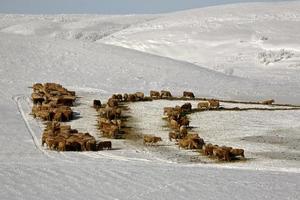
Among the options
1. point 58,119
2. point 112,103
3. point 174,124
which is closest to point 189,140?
point 174,124

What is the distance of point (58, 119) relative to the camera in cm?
2039

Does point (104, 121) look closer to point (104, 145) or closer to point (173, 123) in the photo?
point (173, 123)

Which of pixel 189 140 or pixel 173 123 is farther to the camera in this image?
pixel 173 123

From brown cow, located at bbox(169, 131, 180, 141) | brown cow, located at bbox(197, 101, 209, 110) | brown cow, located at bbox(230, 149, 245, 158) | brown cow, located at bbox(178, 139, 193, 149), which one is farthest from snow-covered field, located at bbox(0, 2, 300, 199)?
brown cow, located at bbox(197, 101, 209, 110)

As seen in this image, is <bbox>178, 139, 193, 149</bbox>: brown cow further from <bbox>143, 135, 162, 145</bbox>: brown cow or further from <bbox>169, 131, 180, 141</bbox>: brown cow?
<bbox>169, 131, 180, 141</bbox>: brown cow

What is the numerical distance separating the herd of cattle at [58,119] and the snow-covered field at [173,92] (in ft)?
1.24

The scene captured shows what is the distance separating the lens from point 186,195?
1041 centimetres

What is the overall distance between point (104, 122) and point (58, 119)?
78.0 inches

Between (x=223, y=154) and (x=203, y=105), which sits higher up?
(x=203, y=105)

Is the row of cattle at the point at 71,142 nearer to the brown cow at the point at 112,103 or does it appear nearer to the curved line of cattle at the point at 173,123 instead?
the curved line of cattle at the point at 173,123

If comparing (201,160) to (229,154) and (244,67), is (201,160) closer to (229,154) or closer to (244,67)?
(229,154)

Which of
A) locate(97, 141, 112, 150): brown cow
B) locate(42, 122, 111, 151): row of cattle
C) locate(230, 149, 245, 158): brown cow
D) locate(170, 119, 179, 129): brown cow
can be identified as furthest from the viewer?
locate(170, 119, 179, 129): brown cow

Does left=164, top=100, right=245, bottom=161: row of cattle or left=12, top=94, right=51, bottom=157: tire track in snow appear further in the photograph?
left=12, top=94, right=51, bottom=157: tire track in snow

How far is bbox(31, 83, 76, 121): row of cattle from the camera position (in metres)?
20.4
